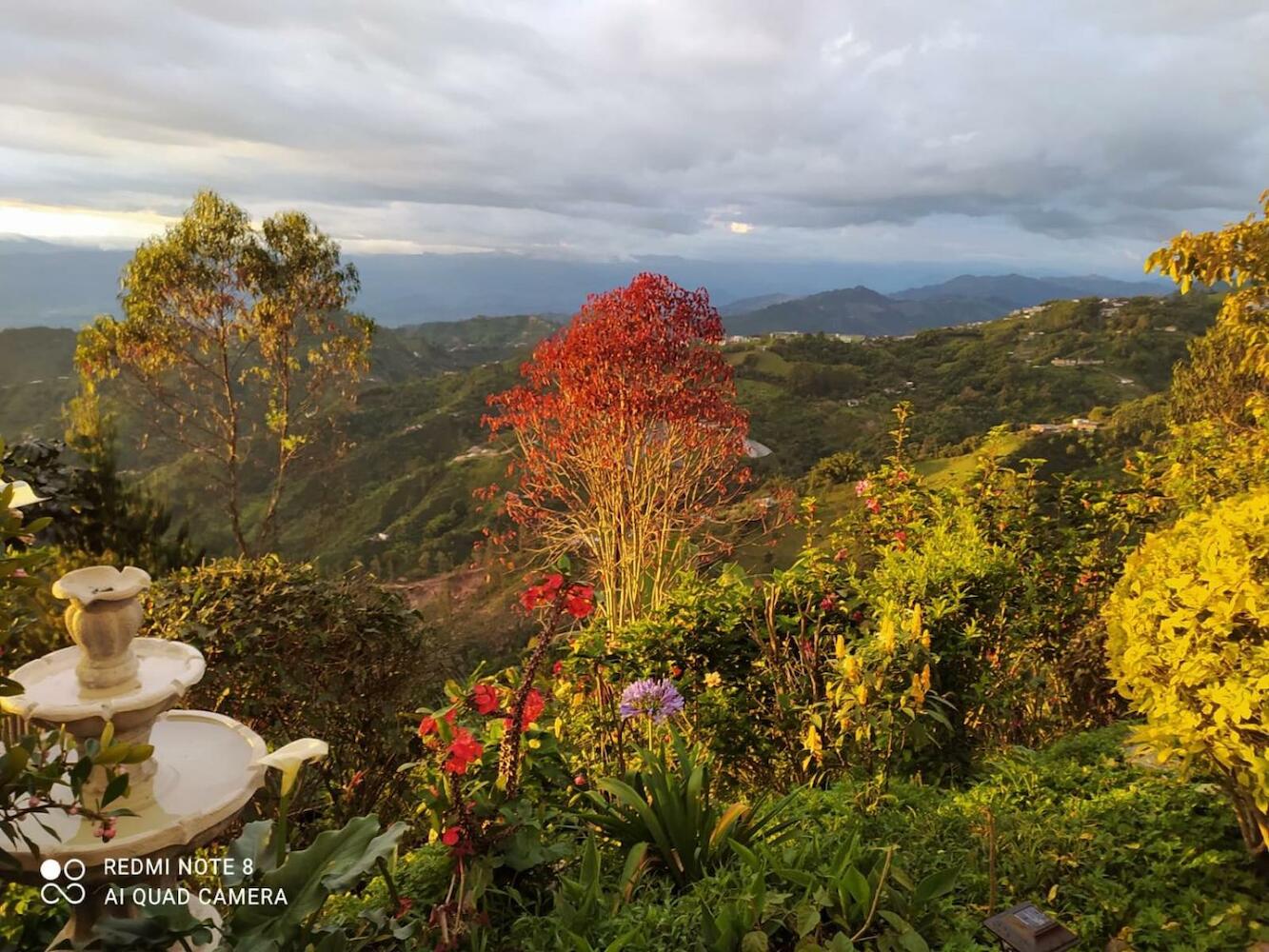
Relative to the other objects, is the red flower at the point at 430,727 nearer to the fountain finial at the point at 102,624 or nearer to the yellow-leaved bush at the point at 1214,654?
the fountain finial at the point at 102,624

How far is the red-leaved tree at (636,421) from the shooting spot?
21.6 feet

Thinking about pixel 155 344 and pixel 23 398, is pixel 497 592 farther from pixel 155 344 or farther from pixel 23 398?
pixel 23 398

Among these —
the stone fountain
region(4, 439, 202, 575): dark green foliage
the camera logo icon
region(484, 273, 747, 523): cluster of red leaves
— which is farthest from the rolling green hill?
the camera logo icon

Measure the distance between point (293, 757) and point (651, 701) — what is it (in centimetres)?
183

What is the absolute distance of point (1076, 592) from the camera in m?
4.13

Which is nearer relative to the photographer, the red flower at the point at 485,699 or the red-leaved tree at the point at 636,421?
the red flower at the point at 485,699

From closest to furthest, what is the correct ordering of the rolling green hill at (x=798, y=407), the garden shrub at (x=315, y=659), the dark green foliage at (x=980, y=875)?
the dark green foliage at (x=980, y=875) → the garden shrub at (x=315, y=659) → the rolling green hill at (x=798, y=407)

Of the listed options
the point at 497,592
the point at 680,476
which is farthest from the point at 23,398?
the point at 680,476

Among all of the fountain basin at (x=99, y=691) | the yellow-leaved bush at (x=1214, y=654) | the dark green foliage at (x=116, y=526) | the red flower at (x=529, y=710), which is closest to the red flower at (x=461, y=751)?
the red flower at (x=529, y=710)

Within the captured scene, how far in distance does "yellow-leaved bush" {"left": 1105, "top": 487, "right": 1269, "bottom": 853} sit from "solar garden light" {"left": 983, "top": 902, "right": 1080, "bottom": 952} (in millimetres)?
857

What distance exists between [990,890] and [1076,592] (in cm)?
262

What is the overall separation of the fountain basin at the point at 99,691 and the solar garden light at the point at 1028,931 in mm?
2259

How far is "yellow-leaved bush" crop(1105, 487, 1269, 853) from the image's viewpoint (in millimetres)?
2100

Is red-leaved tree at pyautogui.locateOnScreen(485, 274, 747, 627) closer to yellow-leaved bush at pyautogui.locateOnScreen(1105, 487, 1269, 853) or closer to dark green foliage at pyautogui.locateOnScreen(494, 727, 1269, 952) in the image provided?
dark green foliage at pyautogui.locateOnScreen(494, 727, 1269, 952)
